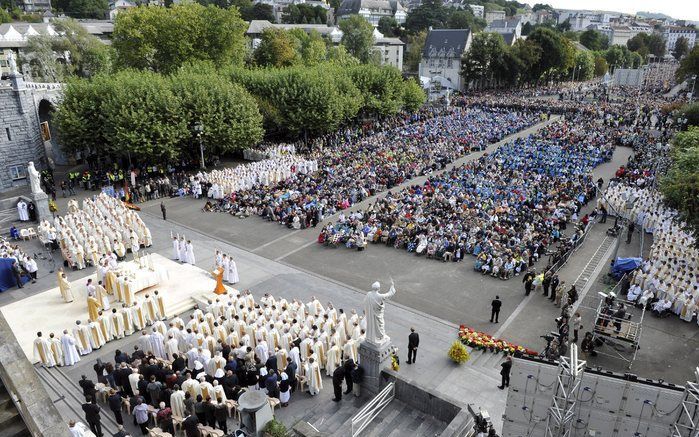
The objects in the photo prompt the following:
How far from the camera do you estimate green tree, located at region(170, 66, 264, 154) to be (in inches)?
1297

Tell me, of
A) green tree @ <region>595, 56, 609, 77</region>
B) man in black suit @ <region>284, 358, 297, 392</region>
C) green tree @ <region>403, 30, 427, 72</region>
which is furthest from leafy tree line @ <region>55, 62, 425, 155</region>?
green tree @ <region>595, 56, 609, 77</region>

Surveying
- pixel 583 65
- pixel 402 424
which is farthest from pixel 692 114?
pixel 583 65

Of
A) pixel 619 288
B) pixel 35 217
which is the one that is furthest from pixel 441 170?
pixel 35 217

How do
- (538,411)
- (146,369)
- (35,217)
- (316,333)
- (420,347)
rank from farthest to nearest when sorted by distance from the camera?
(35,217) → (420,347) → (316,333) → (146,369) → (538,411)

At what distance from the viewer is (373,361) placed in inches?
420

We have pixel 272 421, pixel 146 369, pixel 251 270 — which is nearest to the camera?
pixel 272 421

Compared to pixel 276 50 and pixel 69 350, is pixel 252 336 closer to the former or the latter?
pixel 69 350

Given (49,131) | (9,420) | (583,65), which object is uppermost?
(583,65)

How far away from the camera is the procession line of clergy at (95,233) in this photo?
20.7m

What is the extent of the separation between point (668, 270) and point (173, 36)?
4258 centimetres

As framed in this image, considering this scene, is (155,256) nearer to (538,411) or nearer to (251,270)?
(251,270)

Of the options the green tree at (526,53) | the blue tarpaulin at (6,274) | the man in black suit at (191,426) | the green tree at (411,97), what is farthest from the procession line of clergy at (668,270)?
the green tree at (526,53)

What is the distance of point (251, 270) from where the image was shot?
800 inches

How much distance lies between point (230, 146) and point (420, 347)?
2398 centimetres
